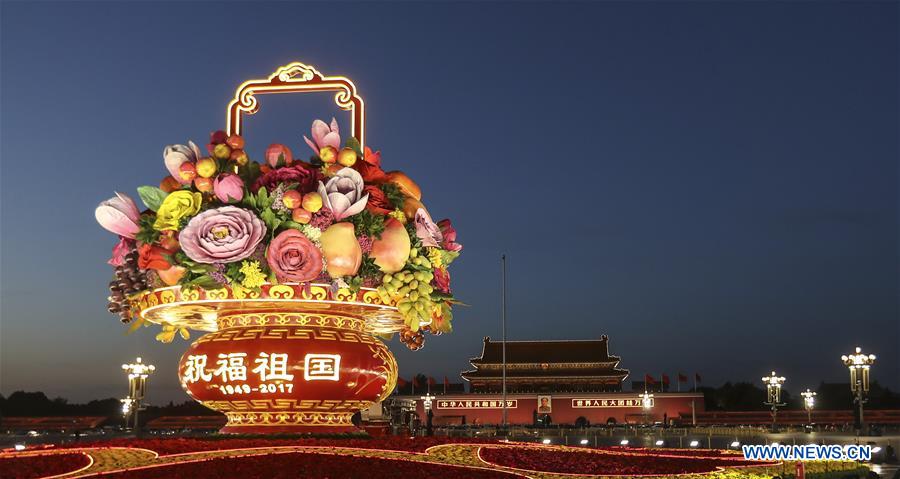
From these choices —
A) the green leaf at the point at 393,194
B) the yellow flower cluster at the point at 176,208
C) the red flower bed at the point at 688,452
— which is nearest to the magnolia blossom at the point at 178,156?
the yellow flower cluster at the point at 176,208

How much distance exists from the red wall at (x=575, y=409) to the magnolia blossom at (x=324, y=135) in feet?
183

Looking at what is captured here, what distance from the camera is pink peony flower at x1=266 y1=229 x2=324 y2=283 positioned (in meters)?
8.00

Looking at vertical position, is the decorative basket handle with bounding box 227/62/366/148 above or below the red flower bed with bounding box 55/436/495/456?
above

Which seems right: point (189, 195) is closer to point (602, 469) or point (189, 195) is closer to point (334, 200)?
point (334, 200)

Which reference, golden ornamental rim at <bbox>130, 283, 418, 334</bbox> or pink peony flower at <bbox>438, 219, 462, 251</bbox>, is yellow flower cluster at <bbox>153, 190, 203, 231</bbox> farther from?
pink peony flower at <bbox>438, 219, 462, 251</bbox>

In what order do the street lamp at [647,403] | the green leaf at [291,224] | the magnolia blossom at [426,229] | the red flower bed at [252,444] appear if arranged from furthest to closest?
the street lamp at [647,403] → the magnolia blossom at [426,229] → the green leaf at [291,224] → the red flower bed at [252,444]

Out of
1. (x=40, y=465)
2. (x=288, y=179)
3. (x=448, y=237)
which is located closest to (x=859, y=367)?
(x=448, y=237)

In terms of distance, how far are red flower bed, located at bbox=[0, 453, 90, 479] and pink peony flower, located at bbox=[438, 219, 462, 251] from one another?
4224 millimetres

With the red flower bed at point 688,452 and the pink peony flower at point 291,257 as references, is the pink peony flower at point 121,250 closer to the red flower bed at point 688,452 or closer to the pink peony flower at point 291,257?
the pink peony flower at point 291,257

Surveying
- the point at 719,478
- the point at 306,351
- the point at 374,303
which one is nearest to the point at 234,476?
the point at 306,351

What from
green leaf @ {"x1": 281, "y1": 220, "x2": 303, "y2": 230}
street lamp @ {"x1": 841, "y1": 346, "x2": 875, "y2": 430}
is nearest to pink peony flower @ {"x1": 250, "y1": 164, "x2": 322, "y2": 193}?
green leaf @ {"x1": 281, "y1": 220, "x2": 303, "y2": 230}

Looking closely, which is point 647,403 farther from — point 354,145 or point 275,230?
point 275,230

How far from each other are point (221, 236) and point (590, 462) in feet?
13.0

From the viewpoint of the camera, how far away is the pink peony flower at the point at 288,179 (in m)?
8.42
